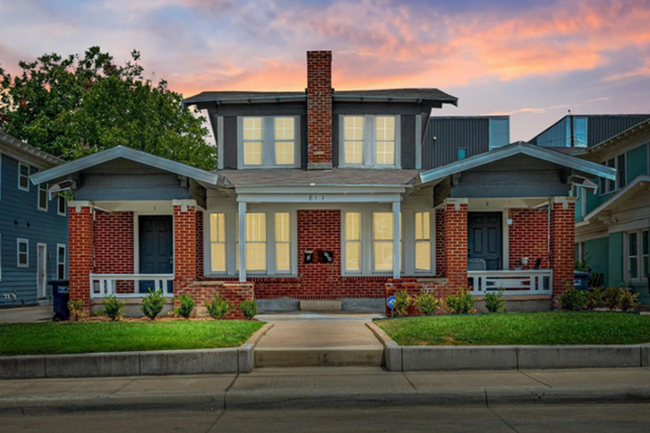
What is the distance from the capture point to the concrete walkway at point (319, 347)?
9664 millimetres

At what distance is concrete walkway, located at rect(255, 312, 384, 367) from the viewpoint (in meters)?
9.66

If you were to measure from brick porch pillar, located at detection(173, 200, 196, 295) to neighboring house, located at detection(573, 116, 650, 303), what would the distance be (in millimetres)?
13505

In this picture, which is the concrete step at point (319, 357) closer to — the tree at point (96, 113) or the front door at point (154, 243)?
the front door at point (154, 243)

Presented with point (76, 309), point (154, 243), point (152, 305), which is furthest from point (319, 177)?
point (76, 309)

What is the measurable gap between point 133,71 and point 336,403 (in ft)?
85.4

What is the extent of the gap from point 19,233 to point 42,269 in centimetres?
291

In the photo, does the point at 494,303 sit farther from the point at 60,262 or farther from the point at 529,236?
the point at 60,262

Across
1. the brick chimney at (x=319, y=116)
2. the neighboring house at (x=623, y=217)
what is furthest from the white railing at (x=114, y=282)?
the neighboring house at (x=623, y=217)

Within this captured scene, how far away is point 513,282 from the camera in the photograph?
16.7m

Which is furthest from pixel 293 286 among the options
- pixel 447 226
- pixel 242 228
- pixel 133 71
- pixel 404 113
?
pixel 133 71

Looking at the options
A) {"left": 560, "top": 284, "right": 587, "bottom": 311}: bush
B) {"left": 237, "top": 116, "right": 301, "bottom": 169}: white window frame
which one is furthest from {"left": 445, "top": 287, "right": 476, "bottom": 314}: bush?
{"left": 237, "top": 116, "right": 301, "bottom": 169}: white window frame

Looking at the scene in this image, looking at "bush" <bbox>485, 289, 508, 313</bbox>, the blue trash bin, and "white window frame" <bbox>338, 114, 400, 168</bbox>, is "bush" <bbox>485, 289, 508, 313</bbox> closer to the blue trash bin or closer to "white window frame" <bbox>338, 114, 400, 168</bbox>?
"white window frame" <bbox>338, 114, 400, 168</bbox>

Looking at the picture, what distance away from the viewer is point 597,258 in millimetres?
24500

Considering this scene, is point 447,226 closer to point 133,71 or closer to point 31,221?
point 31,221
